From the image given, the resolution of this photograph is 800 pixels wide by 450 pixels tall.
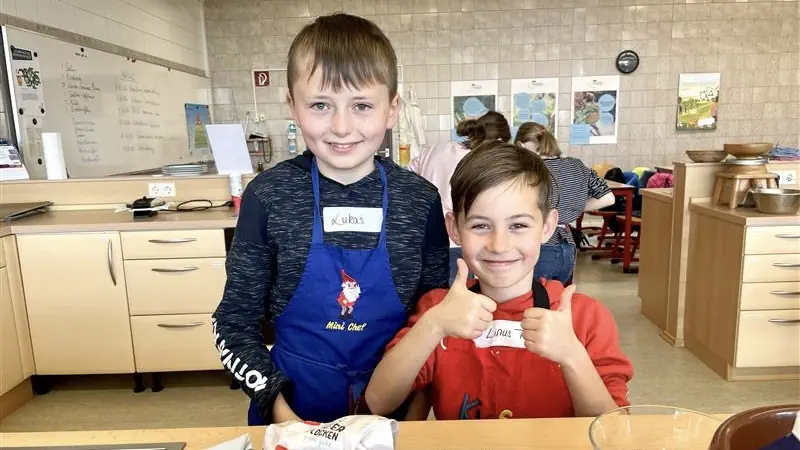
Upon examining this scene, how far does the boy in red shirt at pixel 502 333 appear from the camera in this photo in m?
0.92

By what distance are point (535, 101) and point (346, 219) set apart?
17.0ft

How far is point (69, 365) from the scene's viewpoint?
8.54 feet

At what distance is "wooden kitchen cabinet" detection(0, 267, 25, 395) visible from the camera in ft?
7.89

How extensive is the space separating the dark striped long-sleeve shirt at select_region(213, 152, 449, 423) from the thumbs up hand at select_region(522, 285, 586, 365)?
0.30 metres

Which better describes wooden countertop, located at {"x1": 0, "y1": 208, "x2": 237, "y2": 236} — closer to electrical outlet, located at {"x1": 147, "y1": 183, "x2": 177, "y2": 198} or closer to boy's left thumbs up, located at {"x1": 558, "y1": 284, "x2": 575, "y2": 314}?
electrical outlet, located at {"x1": 147, "y1": 183, "x2": 177, "y2": 198}

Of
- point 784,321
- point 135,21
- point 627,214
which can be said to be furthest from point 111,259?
point 627,214

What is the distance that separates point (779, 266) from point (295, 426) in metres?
2.65

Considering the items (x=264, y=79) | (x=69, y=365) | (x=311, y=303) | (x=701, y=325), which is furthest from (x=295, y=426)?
(x=264, y=79)

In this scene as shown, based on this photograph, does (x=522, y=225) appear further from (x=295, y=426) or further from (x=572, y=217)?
(x=572, y=217)

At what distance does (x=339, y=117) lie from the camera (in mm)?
875

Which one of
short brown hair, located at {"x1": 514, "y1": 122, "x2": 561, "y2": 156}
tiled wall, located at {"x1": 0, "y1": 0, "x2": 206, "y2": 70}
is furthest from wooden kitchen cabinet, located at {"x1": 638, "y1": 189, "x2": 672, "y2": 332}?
tiled wall, located at {"x1": 0, "y1": 0, "x2": 206, "y2": 70}

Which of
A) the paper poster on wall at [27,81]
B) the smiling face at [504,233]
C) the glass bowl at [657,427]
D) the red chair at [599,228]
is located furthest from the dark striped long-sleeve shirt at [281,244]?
the red chair at [599,228]

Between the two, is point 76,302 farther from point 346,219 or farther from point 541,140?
point 541,140

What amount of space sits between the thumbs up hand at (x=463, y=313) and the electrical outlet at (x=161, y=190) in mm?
2584
